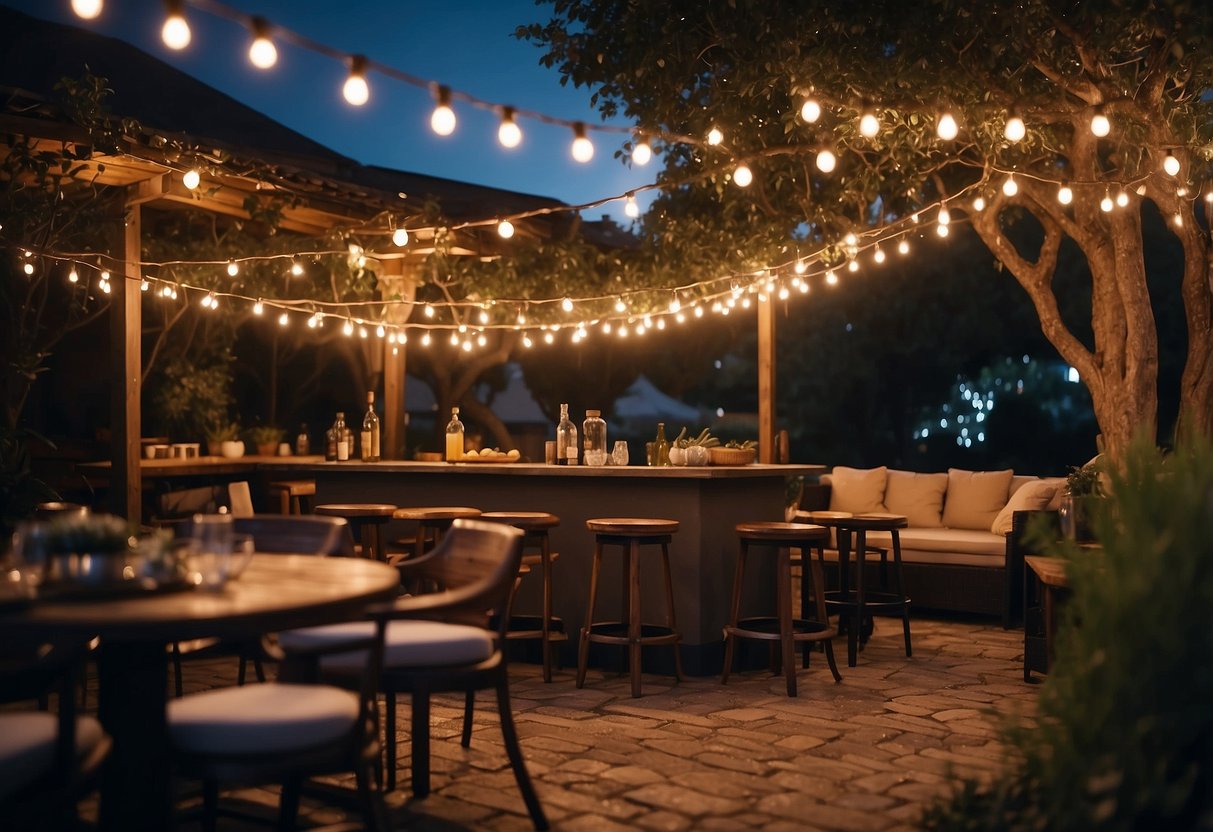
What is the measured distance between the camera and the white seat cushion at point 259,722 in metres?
2.67

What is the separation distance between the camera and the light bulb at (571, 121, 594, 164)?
5129 millimetres

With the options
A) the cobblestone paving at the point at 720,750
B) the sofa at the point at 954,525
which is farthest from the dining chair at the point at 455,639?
the sofa at the point at 954,525

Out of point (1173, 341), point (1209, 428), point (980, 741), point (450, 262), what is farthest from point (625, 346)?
point (980, 741)

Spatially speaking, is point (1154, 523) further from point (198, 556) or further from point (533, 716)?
point (533, 716)

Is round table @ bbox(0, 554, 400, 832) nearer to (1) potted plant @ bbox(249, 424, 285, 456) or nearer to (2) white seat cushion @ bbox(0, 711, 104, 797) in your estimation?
(2) white seat cushion @ bbox(0, 711, 104, 797)

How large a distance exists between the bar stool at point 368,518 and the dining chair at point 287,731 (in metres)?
2.87

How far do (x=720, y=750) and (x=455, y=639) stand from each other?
4.41 feet

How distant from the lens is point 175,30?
3.54 m

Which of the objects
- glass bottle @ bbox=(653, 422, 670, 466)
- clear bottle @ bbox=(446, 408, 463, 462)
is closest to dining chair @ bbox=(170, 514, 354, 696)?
glass bottle @ bbox=(653, 422, 670, 466)

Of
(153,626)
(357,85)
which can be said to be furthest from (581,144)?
(153,626)

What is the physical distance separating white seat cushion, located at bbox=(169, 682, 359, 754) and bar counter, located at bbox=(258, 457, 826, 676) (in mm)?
3084

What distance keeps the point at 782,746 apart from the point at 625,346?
1184 centimetres

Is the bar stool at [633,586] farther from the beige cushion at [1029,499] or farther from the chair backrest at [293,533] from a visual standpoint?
the beige cushion at [1029,499]

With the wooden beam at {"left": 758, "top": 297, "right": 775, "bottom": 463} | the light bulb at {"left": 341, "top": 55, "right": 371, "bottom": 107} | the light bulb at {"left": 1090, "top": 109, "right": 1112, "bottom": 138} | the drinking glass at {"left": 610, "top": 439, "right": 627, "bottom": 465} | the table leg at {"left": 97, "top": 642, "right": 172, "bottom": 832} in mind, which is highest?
the light bulb at {"left": 1090, "top": 109, "right": 1112, "bottom": 138}
